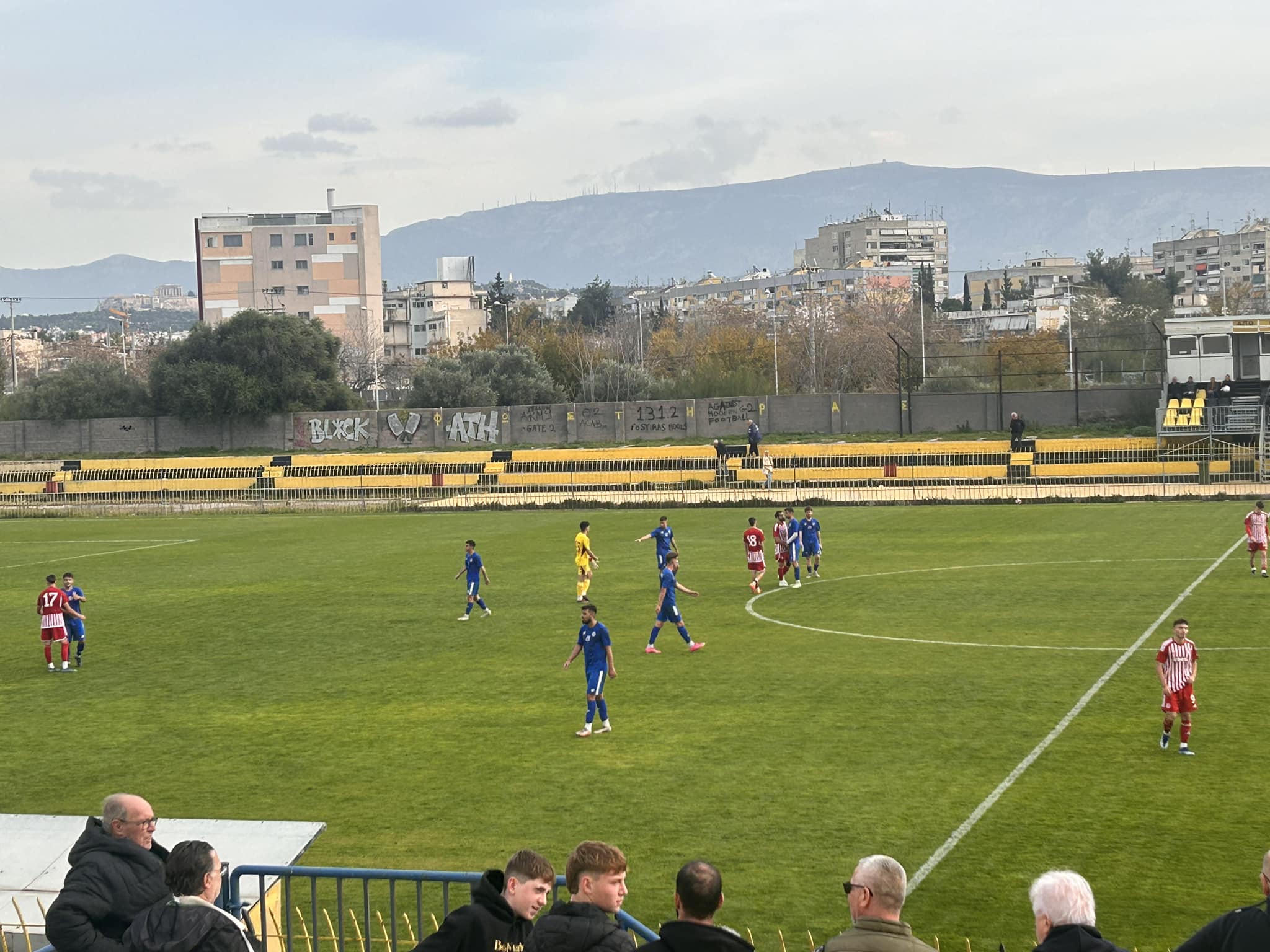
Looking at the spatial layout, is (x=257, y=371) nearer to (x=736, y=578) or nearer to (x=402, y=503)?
(x=402, y=503)

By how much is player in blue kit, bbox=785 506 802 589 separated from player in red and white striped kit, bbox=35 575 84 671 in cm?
1443

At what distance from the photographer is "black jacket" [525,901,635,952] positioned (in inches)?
Answer: 257

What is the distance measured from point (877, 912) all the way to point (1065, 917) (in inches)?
33.1

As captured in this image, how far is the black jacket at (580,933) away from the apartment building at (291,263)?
549 feet

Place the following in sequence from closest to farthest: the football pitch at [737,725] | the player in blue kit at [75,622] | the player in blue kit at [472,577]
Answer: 1. the football pitch at [737,725]
2. the player in blue kit at [75,622]
3. the player in blue kit at [472,577]

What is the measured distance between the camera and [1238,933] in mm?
6285

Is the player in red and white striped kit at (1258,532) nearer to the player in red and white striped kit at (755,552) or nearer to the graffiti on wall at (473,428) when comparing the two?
the player in red and white striped kit at (755,552)

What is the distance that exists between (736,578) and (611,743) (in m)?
15.3

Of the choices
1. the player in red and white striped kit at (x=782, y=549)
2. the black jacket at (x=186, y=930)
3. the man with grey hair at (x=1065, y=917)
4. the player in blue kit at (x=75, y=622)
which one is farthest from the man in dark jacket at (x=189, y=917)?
the player in red and white striped kit at (x=782, y=549)

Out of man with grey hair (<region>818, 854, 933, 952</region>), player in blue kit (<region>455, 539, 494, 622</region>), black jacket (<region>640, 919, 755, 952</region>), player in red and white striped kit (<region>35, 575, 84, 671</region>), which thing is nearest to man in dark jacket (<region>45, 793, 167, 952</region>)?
black jacket (<region>640, 919, 755, 952</region>)

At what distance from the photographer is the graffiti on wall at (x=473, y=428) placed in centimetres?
7250

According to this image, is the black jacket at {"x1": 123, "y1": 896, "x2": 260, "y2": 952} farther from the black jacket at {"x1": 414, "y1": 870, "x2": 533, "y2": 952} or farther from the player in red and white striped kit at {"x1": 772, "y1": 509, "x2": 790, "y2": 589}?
the player in red and white striped kit at {"x1": 772, "y1": 509, "x2": 790, "y2": 589}

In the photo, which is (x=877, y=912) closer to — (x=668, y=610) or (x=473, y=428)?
(x=668, y=610)

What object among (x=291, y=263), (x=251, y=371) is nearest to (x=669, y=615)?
(x=251, y=371)
